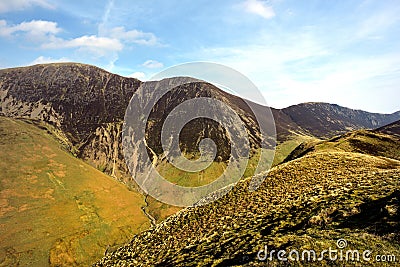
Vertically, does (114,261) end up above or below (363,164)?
below

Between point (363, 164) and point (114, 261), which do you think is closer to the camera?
point (114, 261)

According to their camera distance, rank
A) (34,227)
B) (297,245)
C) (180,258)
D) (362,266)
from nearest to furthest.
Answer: (362,266) < (297,245) < (180,258) < (34,227)

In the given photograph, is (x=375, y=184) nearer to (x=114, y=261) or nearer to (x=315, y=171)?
Answer: (x=315, y=171)

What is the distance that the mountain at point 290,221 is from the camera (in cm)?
1599

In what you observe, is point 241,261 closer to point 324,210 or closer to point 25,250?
point 324,210

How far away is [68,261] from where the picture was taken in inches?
7077

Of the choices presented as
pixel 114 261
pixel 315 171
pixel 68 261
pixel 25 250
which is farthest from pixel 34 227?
pixel 315 171

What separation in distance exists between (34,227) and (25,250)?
24.0m

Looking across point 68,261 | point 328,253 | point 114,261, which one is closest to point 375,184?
point 328,253

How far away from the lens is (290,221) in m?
21.2

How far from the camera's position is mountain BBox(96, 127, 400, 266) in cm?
1599

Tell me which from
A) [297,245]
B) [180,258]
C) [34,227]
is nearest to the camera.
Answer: [297,245]

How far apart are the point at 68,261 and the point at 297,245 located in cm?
20470

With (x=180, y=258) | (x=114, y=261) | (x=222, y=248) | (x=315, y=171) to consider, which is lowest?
(x=114, y=261)
